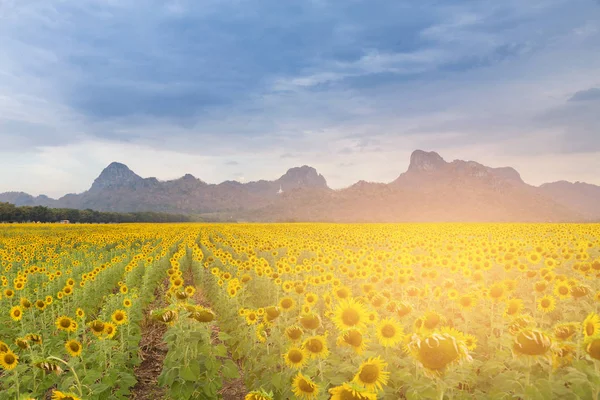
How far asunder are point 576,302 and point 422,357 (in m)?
6.80

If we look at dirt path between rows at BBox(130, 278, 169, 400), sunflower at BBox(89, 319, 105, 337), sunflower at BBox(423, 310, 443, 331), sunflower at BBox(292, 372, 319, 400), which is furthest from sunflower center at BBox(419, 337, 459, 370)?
dirt path between rows at BBox(130, 278, 169, 400)

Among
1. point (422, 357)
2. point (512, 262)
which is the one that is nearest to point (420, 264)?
point (512, 262)

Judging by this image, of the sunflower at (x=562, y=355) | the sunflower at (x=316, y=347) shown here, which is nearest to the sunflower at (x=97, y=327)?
the sunflower at (x=316, y=347)

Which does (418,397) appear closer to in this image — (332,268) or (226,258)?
(332,268)

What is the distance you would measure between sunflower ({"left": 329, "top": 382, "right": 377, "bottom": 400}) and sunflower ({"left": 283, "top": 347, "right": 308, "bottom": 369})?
161 cm

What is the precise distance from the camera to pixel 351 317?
482 cm

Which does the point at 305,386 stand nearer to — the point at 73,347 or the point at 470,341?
the point at 470,341

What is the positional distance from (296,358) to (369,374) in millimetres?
1496

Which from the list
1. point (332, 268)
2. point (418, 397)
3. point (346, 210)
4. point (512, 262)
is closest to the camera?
point (418, 397)

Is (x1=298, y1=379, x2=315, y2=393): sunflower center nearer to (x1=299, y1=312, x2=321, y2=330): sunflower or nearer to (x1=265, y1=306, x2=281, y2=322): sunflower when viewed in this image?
(x1=299, y1=312, x2=321, y2=330): sunflower

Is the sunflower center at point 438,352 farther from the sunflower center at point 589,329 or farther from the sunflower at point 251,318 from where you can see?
the sunflower at point 251,318

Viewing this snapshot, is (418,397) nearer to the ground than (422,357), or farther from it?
nearer to the ground

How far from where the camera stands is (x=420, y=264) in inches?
391

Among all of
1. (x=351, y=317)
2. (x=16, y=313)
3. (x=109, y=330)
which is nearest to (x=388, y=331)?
(x=351, y=317)
